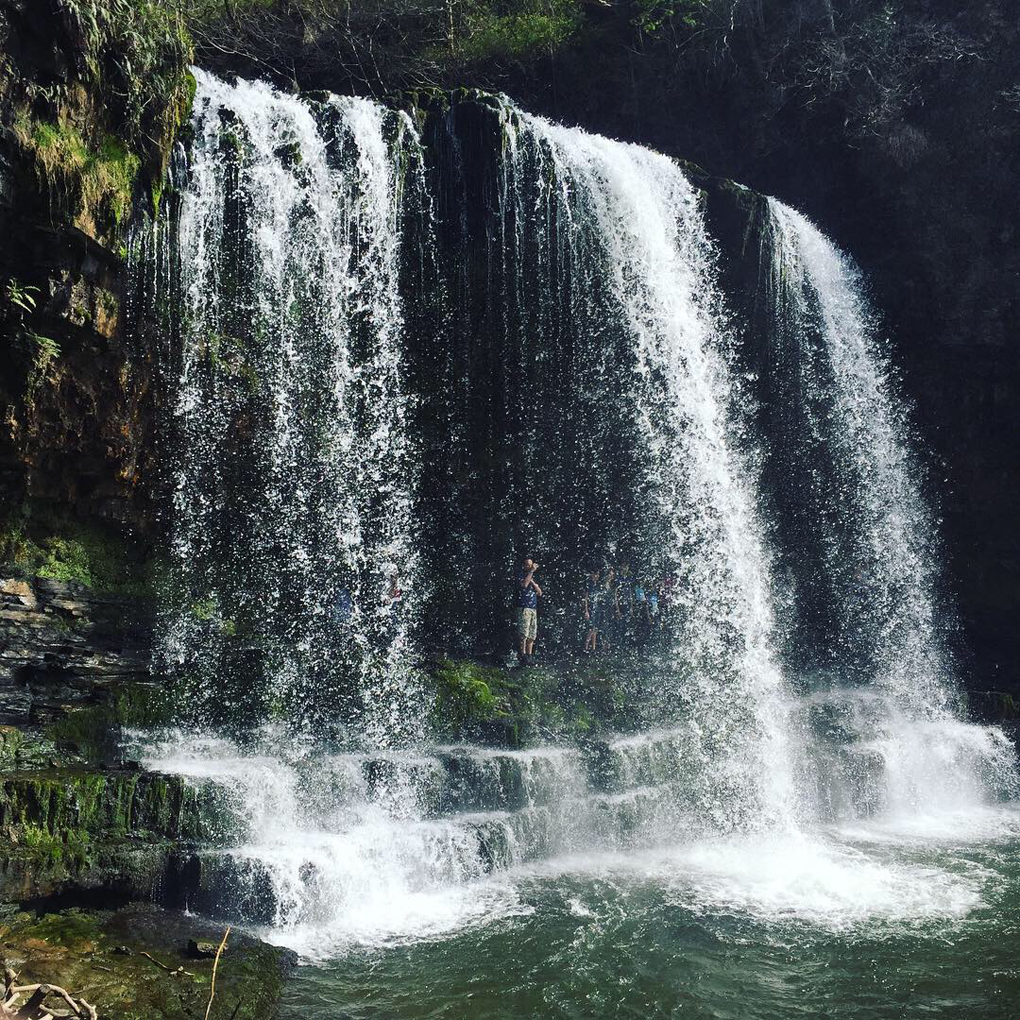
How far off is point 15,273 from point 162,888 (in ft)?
19.4

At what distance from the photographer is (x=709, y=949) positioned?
21.6 feet

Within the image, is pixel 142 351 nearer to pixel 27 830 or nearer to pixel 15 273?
pixel 15 273

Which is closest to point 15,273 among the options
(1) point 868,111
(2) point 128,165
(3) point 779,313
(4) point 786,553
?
(2) point 128,165

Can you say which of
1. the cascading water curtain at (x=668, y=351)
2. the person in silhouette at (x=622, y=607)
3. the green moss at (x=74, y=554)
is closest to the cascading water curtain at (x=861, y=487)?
the cascading water curtain at (x=668, y=351)

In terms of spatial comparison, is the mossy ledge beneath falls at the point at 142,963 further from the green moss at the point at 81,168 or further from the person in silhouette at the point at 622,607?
the person in silhouette at the point at 622,607

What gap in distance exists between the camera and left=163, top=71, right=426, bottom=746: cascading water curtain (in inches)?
428

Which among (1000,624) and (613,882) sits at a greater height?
(1000,624)

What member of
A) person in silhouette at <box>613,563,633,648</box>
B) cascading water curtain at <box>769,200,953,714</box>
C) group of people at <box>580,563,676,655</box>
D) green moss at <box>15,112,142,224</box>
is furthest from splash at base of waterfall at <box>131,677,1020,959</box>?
green moss at <box>15,112,142,224</box>

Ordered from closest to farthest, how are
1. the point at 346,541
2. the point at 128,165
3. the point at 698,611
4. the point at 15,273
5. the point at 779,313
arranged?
the point at 15,273, the point at 128,165, the point at 346,541, the point at 698,611, the point at 779,313

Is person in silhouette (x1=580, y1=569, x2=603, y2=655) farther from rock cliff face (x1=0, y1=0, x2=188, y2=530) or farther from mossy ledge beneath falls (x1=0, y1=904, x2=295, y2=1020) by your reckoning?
mossy ledge beneath falls (x1=0, y1=904, x2=295, y2=1020)

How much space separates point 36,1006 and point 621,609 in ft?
35.7

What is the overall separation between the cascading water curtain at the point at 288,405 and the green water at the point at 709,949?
139 inches

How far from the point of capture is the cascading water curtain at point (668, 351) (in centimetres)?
1235

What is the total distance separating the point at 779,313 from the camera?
1467cm
